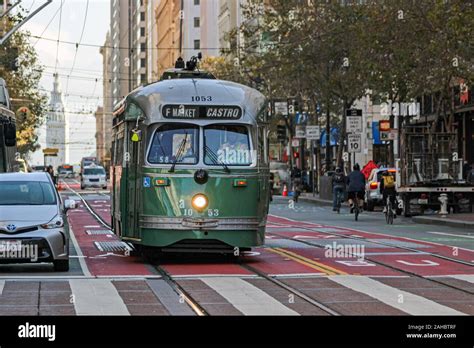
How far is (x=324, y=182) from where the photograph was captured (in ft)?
215

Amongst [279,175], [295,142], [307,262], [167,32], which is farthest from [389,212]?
[167,32]

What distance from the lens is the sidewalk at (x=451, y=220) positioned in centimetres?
3738

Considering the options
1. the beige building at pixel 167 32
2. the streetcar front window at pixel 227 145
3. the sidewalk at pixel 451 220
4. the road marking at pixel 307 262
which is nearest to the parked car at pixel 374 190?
the sidewalk at pixel 451 220

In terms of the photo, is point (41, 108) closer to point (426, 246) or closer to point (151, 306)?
point (426, 246)

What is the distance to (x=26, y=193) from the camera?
69.1ft

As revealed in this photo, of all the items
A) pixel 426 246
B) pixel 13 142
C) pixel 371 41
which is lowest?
pixel 426 246

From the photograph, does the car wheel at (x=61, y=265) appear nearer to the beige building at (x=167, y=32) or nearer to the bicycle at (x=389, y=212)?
the bicycle at (x=389, y=212)

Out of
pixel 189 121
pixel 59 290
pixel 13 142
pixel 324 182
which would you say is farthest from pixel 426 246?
pixel 324 182

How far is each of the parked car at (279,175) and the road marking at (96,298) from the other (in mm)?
61285

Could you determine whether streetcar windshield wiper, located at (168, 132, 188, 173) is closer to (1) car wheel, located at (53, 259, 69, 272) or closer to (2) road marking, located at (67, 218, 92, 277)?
(2) road marking, located at (67, 218, 92, 277)

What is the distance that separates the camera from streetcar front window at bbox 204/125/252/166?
71.5ft

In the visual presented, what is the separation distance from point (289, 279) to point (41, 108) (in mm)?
73980

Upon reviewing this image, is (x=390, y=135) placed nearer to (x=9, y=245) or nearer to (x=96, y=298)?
(x=9, y=245)

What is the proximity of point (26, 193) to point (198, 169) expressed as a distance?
9.75ft
